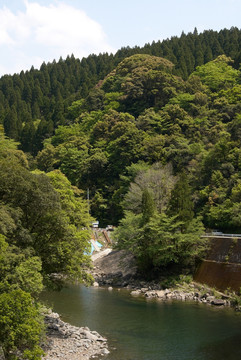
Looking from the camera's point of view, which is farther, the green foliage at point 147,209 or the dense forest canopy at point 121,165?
the green foliage at point 147,209

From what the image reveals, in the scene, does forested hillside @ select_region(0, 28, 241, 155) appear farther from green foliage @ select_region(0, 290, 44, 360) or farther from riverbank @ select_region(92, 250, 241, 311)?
green foliage @ select_region(0, 290, 44, 360)

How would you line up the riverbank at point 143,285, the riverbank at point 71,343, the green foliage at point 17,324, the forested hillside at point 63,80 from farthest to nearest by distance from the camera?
the forested hillside at point 63,80 → the riverbank at point 143,285 → the riverbank at point 71,343 → the green foliage at point 17,324

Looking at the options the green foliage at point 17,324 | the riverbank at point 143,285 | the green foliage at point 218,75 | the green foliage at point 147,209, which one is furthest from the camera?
the green foliage at point 218,75

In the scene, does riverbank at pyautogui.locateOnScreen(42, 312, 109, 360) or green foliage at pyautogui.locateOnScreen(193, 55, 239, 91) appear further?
green foliage at pyautogui.locateOnScreen(193, 55, 239, 91)

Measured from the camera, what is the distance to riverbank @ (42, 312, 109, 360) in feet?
61.5

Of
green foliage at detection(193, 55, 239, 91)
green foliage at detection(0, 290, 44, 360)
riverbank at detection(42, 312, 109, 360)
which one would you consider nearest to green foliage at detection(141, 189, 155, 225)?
riverbank at detection(42, 312, 109, 360)

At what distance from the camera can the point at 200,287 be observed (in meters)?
34.3

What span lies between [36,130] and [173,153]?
3798 centimetres

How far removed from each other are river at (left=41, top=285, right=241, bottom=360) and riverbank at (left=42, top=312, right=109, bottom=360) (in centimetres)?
68

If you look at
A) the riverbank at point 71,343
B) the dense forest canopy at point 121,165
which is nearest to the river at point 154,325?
the riverbank at point 71,343

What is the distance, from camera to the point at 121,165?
63.2 meters

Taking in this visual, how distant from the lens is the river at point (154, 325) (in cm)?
2008

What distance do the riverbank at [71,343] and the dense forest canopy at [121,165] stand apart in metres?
2.15

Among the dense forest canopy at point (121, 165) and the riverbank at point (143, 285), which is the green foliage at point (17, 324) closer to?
the dense forest canopy at point (121, 165)
